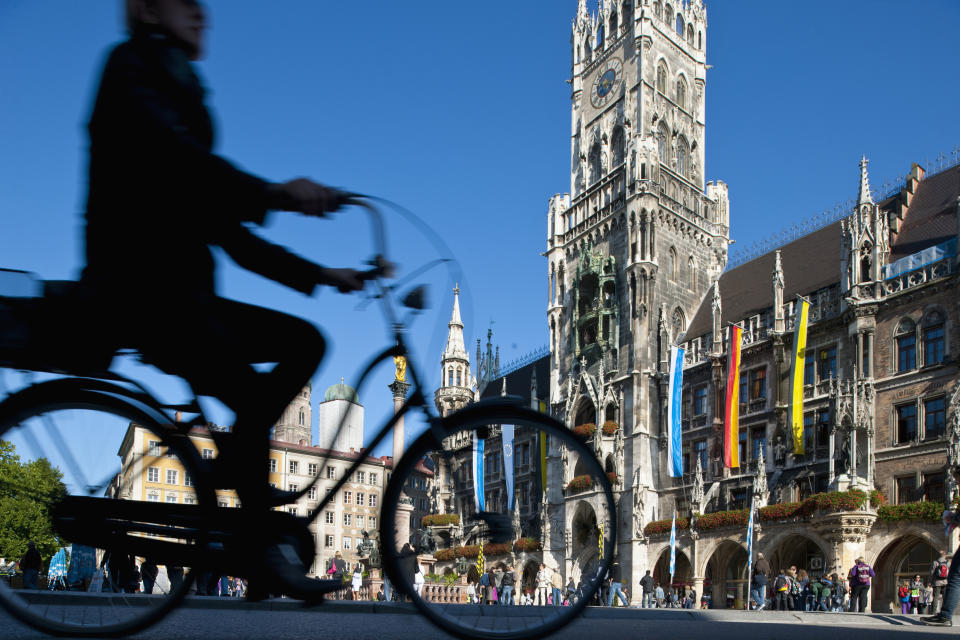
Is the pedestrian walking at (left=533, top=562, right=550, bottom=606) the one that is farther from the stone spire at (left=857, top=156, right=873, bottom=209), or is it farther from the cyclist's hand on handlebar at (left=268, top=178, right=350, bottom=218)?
the stone spire at (left=857, top=156, right=873, bottom=209)

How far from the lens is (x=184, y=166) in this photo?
340cm

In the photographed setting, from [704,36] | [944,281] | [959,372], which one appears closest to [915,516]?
[959,372]

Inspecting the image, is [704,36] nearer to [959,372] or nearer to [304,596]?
[959,372]

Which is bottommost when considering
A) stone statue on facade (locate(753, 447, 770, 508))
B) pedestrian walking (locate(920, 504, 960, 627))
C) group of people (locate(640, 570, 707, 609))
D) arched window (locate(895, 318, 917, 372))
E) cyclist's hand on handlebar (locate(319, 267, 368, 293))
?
group of people (locate(640, 570, 707, 609))

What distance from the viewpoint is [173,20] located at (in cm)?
342

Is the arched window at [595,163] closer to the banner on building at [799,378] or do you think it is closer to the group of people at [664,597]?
the banner on building at [799,378]

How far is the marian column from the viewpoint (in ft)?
12.9

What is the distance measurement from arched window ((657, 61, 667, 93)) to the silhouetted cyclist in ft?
145

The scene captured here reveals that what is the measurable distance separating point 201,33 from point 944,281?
1150 inches

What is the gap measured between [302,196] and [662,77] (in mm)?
44895

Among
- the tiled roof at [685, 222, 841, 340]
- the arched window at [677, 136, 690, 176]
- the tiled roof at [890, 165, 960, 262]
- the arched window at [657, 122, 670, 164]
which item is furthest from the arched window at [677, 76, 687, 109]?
the tiled roof at [890, 165, 960, 262]

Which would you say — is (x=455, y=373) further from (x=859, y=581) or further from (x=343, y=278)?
(x=343, y=278)

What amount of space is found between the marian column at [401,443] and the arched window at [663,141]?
4148 cm

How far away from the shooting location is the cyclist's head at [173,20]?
3.38m
